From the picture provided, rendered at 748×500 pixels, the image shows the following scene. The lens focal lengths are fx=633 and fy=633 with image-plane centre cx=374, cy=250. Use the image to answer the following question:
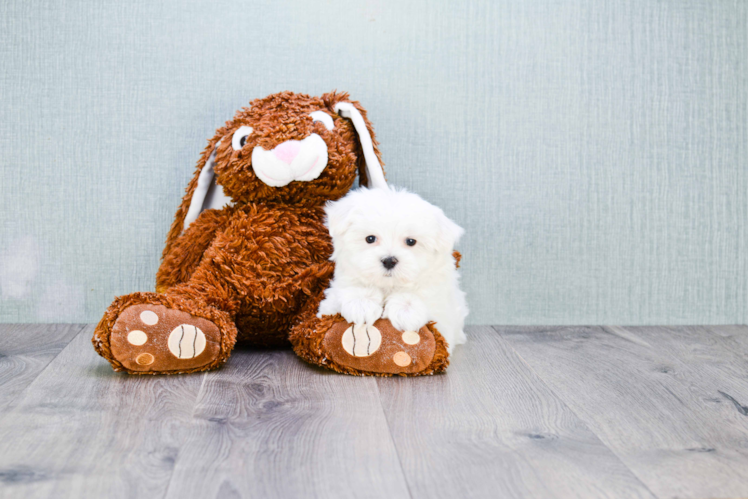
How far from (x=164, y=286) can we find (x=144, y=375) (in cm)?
29

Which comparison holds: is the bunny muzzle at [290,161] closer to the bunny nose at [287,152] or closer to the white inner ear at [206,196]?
the bunny nose at [287,152]

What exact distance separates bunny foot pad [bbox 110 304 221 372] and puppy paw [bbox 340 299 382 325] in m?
0.25

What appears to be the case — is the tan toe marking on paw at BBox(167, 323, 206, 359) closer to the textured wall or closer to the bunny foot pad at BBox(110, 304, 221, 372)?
the bunny foot pad at BBox(110, 304, 221, 372)

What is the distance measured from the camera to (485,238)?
5.15 feet

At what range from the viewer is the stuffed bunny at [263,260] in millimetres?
1092

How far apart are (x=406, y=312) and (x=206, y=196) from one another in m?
0.56

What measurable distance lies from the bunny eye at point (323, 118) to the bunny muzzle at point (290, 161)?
6cm

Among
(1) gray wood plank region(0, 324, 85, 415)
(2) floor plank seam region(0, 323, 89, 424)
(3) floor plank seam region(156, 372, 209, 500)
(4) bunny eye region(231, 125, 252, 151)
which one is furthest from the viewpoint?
(4) bunny eye region(231, 125, 252, 151)

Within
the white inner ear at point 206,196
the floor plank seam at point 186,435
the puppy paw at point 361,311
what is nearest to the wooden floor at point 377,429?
the floor plank seam at point 186,435

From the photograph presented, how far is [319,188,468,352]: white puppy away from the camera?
1110mm

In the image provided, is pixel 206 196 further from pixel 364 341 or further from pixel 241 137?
pixel 364 341

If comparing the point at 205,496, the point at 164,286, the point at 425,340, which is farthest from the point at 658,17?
the point at 205,496

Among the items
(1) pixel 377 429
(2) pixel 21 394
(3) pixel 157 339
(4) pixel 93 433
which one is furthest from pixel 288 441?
(2) pixel 21 394

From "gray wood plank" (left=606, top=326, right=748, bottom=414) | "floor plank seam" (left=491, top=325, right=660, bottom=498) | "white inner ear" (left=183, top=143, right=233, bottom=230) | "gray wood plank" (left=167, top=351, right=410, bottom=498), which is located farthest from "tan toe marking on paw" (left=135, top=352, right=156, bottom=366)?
"gray wood plank" (left=606, top=326, right=748, bottom=414)
